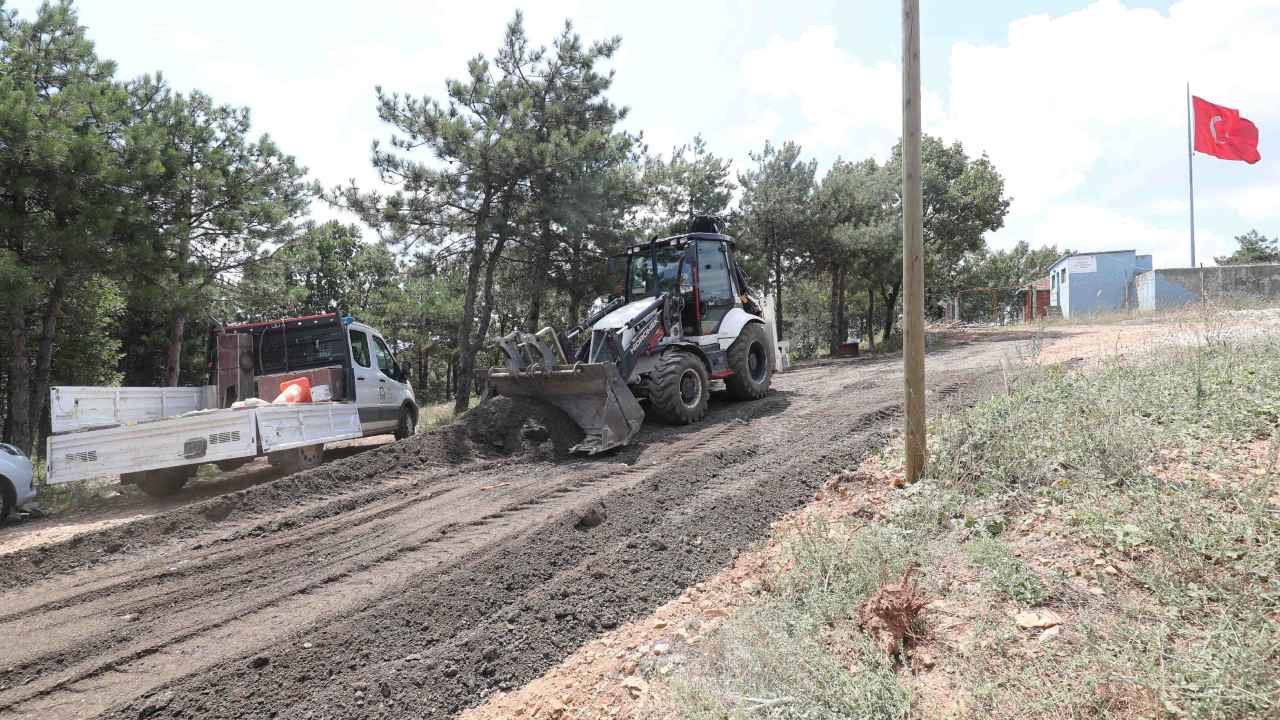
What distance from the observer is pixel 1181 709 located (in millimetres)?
2338

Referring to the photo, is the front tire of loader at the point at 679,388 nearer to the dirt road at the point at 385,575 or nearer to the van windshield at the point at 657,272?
the dirt road at the point at 385,575

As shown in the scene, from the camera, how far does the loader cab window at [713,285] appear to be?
10.6 meters

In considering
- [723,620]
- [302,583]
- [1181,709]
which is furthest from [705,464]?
[1181,709]

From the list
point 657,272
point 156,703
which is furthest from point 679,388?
point 156,703

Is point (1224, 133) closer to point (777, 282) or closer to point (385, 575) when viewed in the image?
point (777, 282)

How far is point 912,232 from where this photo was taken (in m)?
5.07

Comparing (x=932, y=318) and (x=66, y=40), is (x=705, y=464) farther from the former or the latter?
(x=932, y=318)

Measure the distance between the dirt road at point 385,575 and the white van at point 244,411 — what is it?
3.78 ft

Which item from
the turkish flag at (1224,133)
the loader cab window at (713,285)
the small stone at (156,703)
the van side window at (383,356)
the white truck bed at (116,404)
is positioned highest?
the turkish flag at (1224,133)

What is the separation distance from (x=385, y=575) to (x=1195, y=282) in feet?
86.4

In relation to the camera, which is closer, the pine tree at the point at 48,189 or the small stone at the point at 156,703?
the small stone at the point at 156,703

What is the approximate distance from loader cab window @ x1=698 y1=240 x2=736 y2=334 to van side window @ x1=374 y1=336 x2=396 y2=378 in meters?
5.23

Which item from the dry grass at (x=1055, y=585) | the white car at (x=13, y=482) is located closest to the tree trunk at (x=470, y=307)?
the white car at (x=13, y=482)

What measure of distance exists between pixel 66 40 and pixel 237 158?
344 cm
